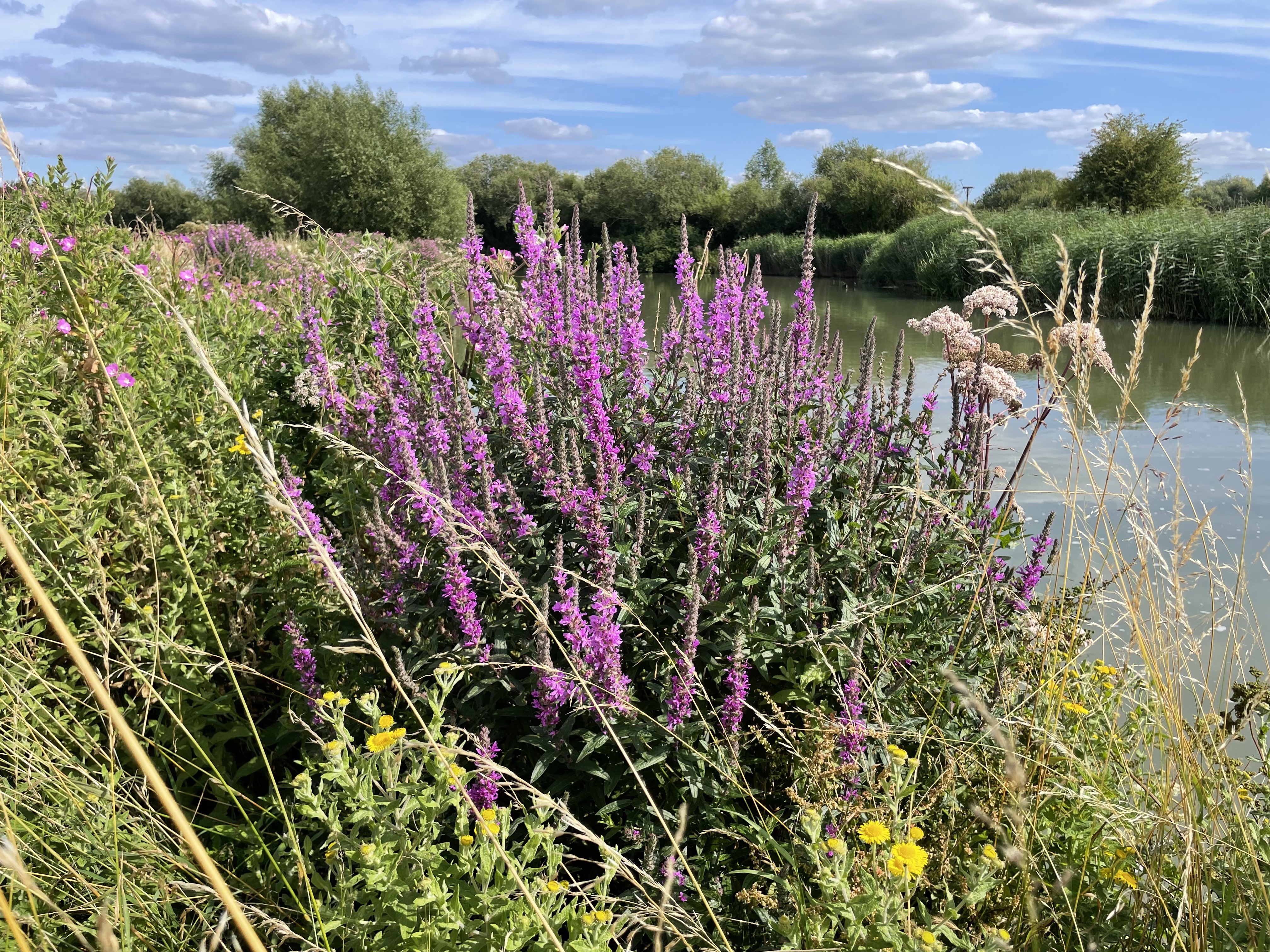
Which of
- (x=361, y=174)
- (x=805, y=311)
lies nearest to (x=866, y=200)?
(x=361, y=174)

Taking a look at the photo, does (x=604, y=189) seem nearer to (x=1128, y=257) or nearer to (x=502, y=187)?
(x=502, y=187)

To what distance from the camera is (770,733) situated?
8.26 feet

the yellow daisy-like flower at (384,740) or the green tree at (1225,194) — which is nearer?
the yellow daisy-like flower at (384,740)

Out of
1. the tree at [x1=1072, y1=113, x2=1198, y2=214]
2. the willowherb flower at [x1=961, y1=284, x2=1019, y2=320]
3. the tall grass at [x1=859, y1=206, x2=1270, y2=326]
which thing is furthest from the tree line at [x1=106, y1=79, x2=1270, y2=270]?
the willowherb flower at [x1=961, y1=284, x2=1019, y2=320]

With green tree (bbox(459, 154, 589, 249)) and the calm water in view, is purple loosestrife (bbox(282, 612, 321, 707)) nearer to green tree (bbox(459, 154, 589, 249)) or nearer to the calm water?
the calm water

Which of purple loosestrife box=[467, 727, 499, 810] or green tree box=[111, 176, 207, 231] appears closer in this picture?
purple loosestrife box=[467, 727, 499, 810]

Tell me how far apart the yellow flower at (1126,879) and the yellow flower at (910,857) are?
822 mm

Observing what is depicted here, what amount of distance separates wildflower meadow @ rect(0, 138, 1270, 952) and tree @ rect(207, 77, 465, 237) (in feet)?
116

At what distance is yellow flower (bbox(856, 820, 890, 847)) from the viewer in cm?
167

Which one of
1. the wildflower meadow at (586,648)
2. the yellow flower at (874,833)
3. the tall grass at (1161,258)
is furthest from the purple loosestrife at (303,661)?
the tall grass at (1161,258)

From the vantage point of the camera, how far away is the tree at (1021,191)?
156ft

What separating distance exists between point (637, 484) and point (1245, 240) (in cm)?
1764

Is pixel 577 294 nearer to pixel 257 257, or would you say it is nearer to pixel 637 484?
pixel 637 484

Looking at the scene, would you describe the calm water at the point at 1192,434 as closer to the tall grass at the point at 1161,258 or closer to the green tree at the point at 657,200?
the tall grass at the point at 1161,258
